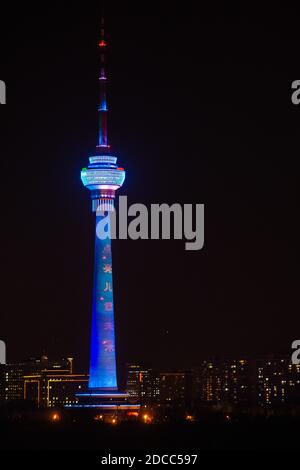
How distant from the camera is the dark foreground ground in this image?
166 meters

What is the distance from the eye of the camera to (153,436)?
176875 mm

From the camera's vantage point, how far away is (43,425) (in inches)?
7746

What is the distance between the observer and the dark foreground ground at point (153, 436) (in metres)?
166

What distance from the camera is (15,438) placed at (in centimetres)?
17725
